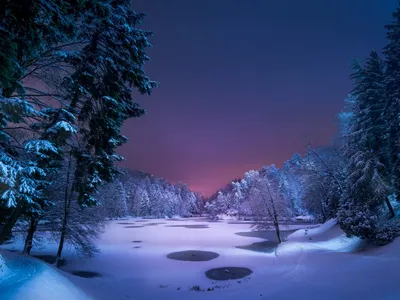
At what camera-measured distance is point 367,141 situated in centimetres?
2056

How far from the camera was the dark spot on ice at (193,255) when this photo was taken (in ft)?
68.6

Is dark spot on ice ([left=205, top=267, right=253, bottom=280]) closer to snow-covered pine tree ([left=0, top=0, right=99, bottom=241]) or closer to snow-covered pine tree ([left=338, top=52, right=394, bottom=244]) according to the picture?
snow-covered pine tree ([left=338, top=52, right=394, bottom=244])

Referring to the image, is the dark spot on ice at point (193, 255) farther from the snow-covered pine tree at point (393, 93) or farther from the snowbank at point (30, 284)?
the snow-covered pine tree at point (393, 93)

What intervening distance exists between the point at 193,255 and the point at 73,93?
19536 mm

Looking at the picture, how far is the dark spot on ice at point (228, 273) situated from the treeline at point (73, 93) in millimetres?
10671

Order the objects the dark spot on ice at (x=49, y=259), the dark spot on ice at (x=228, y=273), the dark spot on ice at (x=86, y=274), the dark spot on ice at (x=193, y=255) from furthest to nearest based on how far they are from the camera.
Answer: the dark spot on ice at (x=193, y=255) → the dark spot on ice at (x=49, y=259) → the dark spot on ice at (x=86, y=274) → the dark spot on ice at (x=228, y=273)

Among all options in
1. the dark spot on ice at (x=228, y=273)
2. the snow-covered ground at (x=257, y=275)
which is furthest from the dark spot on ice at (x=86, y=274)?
the dark spot on ice at (x=228, y=273)

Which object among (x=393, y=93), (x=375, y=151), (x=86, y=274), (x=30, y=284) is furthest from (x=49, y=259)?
(x=393, y=93)

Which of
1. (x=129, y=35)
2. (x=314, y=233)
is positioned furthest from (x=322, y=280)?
(x=314, y=233)

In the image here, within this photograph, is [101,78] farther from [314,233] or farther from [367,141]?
[314,233]

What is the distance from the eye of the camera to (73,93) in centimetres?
860

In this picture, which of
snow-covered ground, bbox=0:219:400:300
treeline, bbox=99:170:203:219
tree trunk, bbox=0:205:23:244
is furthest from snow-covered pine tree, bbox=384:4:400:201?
treeline, bbox=99:170:203:219

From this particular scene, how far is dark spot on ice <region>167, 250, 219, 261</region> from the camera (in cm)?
2091

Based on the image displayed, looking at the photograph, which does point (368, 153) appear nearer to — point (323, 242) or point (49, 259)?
point (323, 242)
